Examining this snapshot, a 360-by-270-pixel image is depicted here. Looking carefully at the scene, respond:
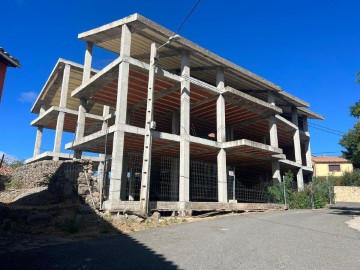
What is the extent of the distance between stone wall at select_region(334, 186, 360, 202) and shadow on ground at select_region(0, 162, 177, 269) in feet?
114

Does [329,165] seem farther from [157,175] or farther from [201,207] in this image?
[201,207]

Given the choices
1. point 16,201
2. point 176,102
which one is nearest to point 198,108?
point 176,102

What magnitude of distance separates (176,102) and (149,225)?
11.1 m

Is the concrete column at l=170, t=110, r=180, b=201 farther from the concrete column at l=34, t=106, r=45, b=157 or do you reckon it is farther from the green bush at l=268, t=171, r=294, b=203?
the concrete column at l=34, t=106, r=45, b=157

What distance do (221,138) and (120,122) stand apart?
8.07m

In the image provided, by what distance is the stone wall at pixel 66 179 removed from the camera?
50.0 ft

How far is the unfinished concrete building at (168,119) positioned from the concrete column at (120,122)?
0.05 metres

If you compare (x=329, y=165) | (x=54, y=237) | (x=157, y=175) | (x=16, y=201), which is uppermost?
(x=329, y=165)

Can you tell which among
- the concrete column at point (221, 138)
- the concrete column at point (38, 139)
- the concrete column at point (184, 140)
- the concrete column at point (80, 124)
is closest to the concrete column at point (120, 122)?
the concrete column at point (184, 140)

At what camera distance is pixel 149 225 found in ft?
41.0

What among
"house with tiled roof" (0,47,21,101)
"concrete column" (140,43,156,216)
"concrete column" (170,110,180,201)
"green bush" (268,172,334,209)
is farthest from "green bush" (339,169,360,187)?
"house with tiled roof" (0,47,21,101)

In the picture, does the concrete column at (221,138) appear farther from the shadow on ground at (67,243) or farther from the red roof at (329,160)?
the red roof at (329,160)

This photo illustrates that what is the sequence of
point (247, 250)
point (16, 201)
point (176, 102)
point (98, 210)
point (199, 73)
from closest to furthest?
point (247, 250) → point (98, 210) → point (16, 201) → point (176, 102) → point (199, 73)

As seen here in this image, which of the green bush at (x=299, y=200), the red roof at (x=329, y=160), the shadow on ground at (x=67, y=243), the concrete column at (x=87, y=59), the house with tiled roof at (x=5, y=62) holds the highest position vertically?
the concrete column at (x=87, y=59)
